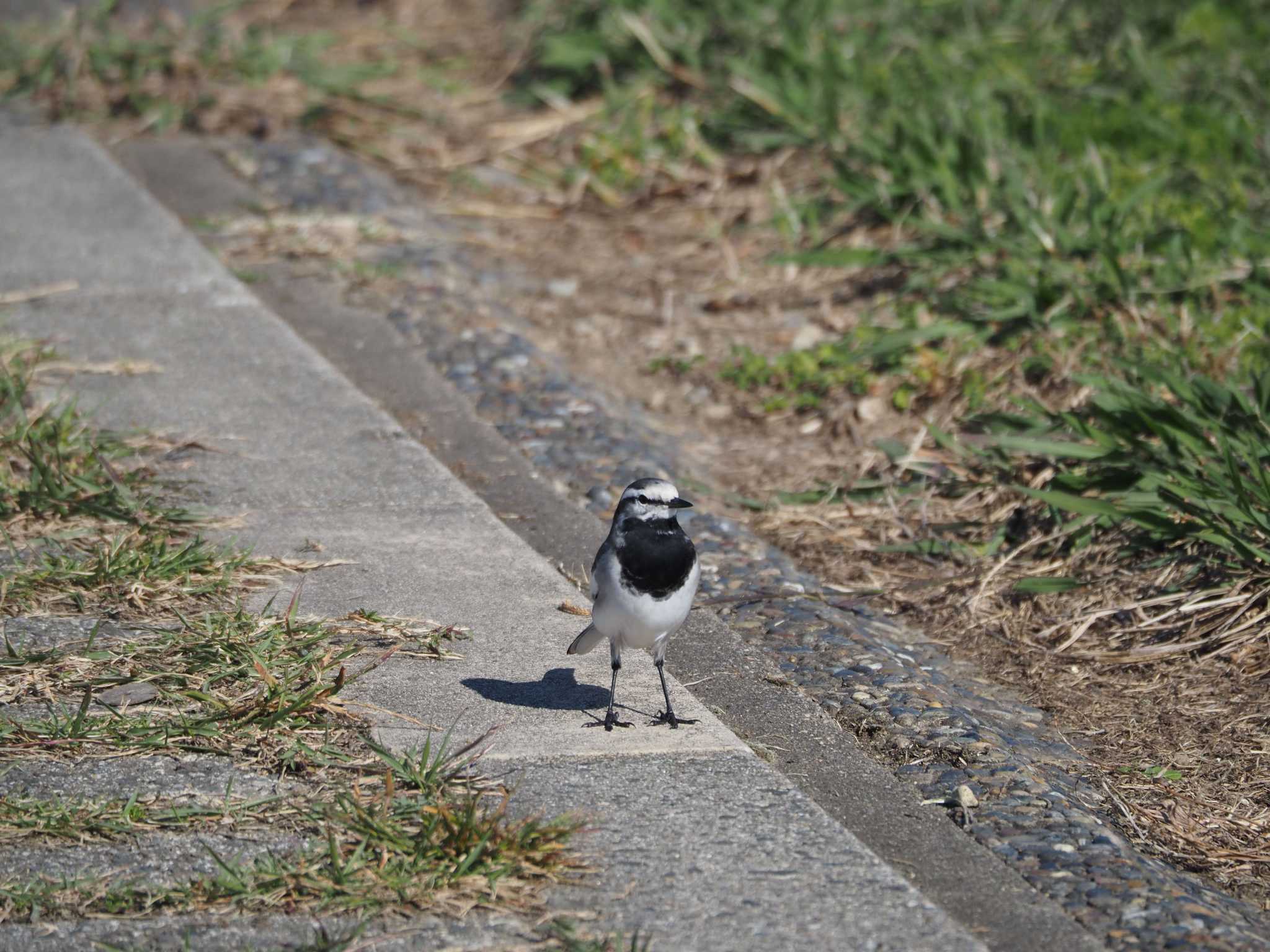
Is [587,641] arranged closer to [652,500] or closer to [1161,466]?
[652,500]

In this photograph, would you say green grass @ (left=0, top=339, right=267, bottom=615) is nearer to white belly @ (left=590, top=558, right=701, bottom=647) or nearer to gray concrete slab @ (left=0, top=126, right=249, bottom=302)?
white belly @ (left=590, top=558, right=701, bottom=647)

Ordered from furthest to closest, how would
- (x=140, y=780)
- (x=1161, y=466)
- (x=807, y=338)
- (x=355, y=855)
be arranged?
(x=807, y=338) < (x=1161, y=466) < (x=140, y=780) < (x=355, y=855)

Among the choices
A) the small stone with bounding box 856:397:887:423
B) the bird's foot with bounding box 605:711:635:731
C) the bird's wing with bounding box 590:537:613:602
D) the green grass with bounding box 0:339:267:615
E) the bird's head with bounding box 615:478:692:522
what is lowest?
the bird's foot with bounding box 605:711:635:731

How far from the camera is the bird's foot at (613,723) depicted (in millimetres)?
3691

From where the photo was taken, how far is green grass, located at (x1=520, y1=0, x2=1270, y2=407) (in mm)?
5984

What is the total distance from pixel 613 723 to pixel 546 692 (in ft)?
0.74

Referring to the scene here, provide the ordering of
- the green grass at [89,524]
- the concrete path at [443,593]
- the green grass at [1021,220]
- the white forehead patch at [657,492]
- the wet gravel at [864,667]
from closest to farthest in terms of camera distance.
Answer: the concrete path at [443,593]
the wet gravel at [864,667]
the white forehead patch at [657,492]
the green grass at [89,524]
the green grass at [1021,220]

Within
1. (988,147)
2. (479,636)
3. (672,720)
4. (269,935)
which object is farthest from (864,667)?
(988,147)

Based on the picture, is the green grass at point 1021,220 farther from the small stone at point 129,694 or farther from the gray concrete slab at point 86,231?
the small stone at point 129,694

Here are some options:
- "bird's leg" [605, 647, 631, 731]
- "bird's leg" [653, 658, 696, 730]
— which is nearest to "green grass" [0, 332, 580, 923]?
"bird's leg" [605, 647, 631, 731]

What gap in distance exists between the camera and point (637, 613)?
3658 mm

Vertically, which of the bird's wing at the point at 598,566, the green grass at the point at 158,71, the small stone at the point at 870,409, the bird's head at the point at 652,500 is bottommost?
the small stone at the point at 870,409

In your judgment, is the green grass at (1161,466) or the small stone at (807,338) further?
the small stone at (807,338)

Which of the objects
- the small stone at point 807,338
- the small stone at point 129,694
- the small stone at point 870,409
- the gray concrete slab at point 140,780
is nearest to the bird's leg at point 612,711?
the gray concrete slab at point 140,780
